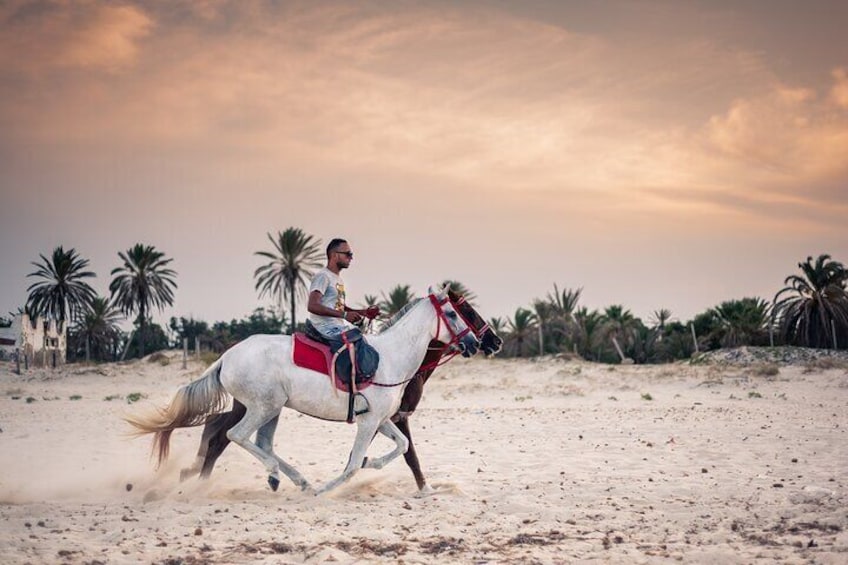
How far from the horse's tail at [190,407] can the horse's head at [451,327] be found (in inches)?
102

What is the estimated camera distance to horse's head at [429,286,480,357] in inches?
339

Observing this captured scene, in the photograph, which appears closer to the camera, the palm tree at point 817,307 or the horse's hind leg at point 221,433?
the horse's hind leg at point 221,433

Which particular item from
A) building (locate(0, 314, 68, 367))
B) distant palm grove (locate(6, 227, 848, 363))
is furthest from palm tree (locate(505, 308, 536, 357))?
building (locate(0, 314, 68, 367))

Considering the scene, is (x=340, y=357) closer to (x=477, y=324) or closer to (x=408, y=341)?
(x=408, y=341)

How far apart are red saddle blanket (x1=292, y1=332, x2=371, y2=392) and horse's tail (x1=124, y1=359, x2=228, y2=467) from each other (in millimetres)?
978

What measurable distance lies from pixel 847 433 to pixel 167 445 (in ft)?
37.2

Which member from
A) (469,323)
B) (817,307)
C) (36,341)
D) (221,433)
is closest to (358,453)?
(221,433)

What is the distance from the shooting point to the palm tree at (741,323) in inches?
1746

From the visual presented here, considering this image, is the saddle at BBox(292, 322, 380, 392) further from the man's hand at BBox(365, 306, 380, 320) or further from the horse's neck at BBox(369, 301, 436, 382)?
the man's hand at BBox(365, 306, 380, 320)

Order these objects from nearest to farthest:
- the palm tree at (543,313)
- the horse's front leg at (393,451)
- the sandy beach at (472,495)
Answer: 1. the sandy beach at (472,495)
2. the horse's front leg at (393,451)
3. the palm tree at (543,313)

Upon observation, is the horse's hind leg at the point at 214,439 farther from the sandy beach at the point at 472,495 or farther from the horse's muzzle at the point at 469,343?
the horse's muzzle at the point at 469,343

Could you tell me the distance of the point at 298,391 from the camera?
27.6 ft

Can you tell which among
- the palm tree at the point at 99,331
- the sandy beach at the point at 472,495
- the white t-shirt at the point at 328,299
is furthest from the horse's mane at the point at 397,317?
the palm tree at the point at 99,331

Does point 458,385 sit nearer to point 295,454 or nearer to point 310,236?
point 295,454
